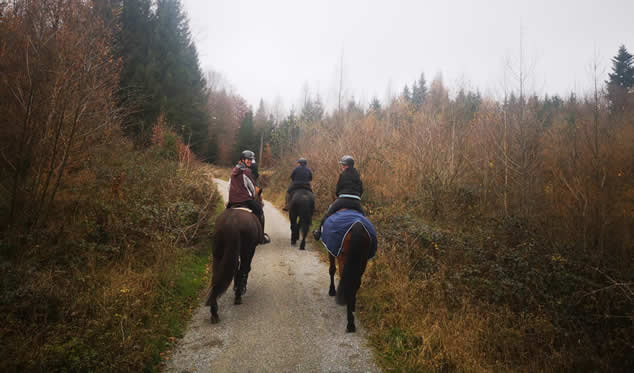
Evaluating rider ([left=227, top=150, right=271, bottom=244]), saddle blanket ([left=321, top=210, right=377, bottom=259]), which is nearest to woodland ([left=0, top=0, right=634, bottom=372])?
saddle blanket ([left=321, top=210, right=377, bottom=259])

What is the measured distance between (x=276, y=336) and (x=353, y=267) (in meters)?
1.37

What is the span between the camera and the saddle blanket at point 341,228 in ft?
13.4

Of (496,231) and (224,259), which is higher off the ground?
(496,231)

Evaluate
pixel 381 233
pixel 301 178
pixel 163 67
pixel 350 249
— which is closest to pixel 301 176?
pixel 301 178

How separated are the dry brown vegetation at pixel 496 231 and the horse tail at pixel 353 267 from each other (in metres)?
0.64

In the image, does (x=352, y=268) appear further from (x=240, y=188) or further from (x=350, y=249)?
(x=240, y=188)

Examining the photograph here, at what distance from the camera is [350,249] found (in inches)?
152

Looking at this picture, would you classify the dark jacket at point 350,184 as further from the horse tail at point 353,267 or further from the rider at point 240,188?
the rider at point 240,188

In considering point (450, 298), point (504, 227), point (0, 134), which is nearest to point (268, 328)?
point (450, 298)

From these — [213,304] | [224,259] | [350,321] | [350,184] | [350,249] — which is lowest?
[350,321]

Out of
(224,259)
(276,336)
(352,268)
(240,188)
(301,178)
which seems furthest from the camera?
(301,178)

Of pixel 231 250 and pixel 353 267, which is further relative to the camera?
pixel 231 250

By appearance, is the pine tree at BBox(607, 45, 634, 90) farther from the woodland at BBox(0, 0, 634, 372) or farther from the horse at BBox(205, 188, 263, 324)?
the horse at BBox(205, 188, 263, 324)

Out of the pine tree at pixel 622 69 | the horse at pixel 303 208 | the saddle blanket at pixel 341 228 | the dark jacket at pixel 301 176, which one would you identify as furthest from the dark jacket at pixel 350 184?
the pine tree at pixel 622 69
